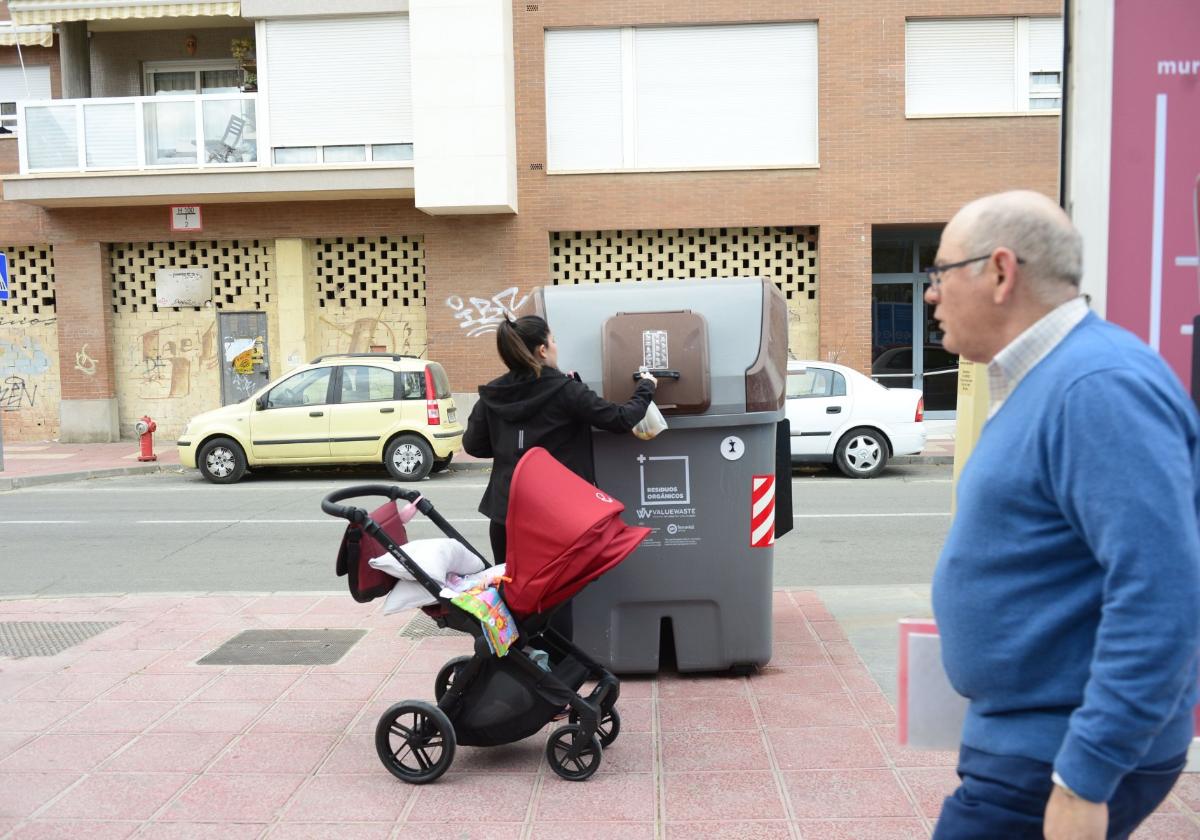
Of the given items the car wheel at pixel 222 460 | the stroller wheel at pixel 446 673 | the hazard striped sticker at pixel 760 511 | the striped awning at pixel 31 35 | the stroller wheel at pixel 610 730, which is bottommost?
the car wheel at pixel 222 460

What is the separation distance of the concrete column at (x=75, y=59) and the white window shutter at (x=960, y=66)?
14.3 m

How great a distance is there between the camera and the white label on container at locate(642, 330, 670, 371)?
17.5 feet

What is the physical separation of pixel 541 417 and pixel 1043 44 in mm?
16452

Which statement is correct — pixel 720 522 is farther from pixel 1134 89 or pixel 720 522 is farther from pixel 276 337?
pixel 276 337

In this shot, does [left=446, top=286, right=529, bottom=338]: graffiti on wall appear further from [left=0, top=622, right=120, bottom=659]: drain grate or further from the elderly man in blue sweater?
the elderly man in blue sweater

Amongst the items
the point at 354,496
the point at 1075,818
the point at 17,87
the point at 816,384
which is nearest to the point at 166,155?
the point at 17,87

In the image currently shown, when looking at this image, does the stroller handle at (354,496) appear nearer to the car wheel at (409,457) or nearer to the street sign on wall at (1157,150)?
the street sign on wall at (1157,150)

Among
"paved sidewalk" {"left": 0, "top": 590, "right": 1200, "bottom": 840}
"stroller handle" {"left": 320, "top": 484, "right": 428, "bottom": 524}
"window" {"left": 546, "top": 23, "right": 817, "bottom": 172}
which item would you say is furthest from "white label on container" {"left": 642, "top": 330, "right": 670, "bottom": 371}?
"window" {"left": 546, "top": 23, "right": 817, "bottom": 172}

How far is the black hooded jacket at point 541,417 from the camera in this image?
16.3ft

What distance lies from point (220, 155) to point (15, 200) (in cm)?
363

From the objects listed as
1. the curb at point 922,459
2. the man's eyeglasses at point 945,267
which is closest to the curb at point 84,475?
the curb at point 922,459

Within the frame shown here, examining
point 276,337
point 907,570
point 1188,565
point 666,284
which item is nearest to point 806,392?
point 907,570

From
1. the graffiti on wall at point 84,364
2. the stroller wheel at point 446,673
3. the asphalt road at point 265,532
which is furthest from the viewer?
the graffiti on wall at point 84,364

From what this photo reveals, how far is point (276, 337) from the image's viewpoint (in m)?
20.2
